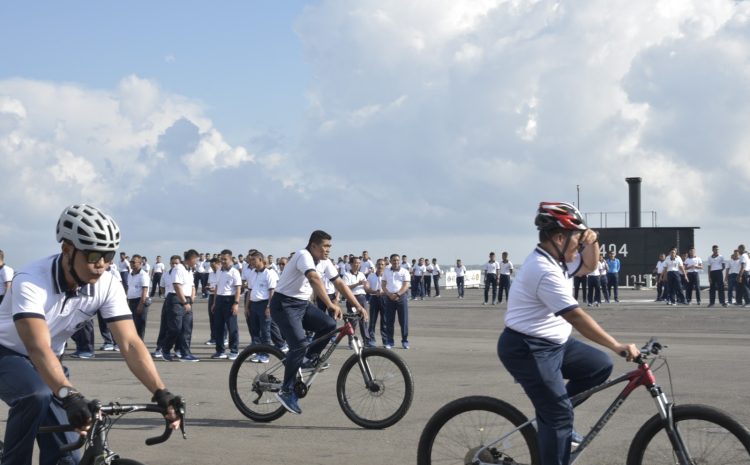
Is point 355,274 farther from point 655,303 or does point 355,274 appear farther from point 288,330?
point 655,303

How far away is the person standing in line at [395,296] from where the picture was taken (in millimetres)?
19219

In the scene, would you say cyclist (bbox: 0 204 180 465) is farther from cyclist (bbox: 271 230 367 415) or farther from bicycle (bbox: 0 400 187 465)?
cyclist (bbox: 271 230 367 415)

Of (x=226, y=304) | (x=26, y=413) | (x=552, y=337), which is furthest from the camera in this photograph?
(x=226, y=304)

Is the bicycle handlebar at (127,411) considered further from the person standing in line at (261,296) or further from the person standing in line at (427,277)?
the person standing in line at (427,277)

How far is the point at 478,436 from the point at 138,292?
13504 millimetres

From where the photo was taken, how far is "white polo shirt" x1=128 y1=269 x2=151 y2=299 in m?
18.4

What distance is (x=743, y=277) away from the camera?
31.7 meters

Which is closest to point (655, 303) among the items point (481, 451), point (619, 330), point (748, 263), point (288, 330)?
point (748, 263)

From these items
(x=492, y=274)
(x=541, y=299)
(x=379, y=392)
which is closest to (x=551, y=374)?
(x=541, y=299)

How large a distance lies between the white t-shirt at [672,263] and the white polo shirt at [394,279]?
14.9m

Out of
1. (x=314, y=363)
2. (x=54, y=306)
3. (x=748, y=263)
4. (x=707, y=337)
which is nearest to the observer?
(x=54, y=306)

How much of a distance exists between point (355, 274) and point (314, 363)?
11.8 metres

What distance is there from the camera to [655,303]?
33.8 m

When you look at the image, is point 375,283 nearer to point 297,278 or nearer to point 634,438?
point 297,278
